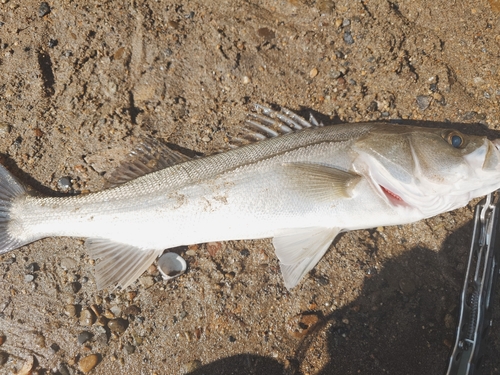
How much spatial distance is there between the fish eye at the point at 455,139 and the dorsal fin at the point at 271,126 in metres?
0.96

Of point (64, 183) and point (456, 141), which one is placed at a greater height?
point (456, 141)

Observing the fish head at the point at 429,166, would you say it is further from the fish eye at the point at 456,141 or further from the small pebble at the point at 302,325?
the small pebble at the point at 302,325

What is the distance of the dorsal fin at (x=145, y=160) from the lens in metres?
2.86

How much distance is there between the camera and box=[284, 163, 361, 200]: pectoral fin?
2.57m

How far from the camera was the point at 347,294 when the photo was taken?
3.01 metres

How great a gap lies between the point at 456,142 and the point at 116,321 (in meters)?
3.03

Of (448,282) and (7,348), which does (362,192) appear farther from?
(7,348)

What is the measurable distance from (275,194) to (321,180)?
0.35m

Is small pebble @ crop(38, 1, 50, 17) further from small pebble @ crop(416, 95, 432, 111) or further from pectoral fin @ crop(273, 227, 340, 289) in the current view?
small pebble @ crop(416, 95, 432, 111)

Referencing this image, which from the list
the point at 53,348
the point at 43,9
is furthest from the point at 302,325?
the point at 43,9

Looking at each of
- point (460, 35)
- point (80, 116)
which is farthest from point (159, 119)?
point (460, 35)

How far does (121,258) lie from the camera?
2844mm

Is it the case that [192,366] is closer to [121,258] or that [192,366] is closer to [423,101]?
[121,258]

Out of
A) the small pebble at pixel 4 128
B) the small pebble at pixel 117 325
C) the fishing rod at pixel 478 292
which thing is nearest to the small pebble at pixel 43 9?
the small pebble at pixel 4 128
